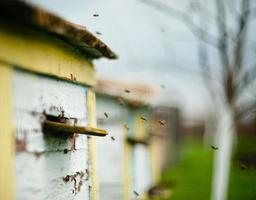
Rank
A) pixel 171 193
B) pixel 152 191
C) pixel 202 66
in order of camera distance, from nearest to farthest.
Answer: pixel 202 66 < pixel 152 191 < pixel 171 193

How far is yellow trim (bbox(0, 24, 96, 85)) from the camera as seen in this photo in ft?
10.0

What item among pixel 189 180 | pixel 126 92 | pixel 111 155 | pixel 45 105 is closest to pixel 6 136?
pixel 45 105

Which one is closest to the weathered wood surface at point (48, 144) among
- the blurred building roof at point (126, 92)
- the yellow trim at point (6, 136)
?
the yellow trim at point (6, 136)

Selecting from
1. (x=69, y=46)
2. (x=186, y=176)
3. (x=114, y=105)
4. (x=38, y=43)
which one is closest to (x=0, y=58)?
(x=38, y=43)

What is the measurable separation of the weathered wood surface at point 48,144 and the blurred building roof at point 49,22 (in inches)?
15.9

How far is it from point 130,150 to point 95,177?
6860 mm

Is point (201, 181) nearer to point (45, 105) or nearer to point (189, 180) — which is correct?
point (189, 180)

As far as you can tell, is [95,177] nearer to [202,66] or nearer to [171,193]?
[202,66]

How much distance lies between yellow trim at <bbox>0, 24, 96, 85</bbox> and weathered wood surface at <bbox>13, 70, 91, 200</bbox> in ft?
0.31

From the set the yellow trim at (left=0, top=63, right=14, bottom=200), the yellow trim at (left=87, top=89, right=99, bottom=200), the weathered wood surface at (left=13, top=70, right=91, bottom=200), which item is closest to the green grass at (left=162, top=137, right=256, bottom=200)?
the yellow trim at (left=87, top=89, right=99, bottom=200)

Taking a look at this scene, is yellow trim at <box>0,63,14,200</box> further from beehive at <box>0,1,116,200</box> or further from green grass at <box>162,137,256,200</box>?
green grass at <box>162,137,256,200</box>

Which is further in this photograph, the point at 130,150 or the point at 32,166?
Answer: the point at 130,150

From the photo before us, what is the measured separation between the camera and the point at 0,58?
2965 mm

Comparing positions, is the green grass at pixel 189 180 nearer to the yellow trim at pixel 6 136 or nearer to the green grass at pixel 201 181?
the green grass at pixel 201 181
